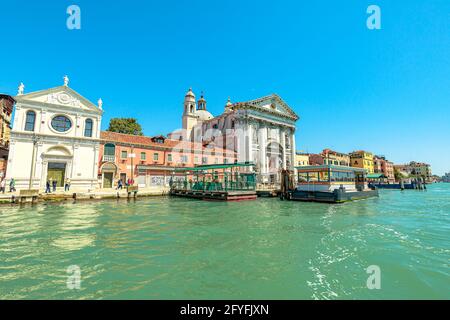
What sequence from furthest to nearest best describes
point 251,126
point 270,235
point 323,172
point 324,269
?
point 251,126 < point 323,172 < point 270,235 < point 324,269

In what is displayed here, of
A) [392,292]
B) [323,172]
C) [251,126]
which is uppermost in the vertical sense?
[251,126]

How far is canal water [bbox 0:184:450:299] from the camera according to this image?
4.20m

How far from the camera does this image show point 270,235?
824 centimetres

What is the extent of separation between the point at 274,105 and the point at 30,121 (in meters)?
38.2

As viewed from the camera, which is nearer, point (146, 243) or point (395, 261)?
point (395, 261)

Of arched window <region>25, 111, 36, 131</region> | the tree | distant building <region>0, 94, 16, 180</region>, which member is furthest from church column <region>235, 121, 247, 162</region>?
distant building <region>0, 94, 16, 180</region>

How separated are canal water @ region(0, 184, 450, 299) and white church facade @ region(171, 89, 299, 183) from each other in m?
29.7

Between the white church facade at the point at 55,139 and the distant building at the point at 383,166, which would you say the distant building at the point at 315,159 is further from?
the white church facade at the point at 55,139

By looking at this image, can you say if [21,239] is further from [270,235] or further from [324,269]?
[324,269]

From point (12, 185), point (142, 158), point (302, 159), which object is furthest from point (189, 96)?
point (12, 185)

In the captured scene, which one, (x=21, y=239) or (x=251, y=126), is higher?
(x=251, y=126)
